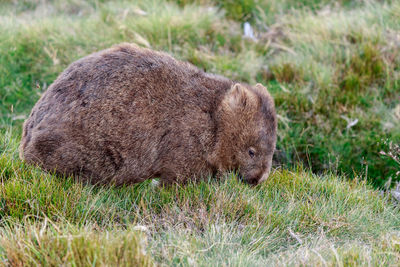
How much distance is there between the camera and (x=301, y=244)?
11.4 ft

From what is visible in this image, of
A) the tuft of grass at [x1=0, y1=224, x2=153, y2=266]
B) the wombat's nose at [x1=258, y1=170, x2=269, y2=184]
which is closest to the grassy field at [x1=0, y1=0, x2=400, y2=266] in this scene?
the tuft of grass at [x1=0, y1=224, x2=153, y2=266]

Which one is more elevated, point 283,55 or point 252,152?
point 283,55

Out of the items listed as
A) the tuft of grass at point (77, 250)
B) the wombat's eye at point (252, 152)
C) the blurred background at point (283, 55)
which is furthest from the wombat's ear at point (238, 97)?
the tuft of grass at point (77, 250)

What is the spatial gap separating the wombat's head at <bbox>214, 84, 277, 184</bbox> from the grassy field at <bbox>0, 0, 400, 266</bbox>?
8.2 inches

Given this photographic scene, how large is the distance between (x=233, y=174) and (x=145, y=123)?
890mm

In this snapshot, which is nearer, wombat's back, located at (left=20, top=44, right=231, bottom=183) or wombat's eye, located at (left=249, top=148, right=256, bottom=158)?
wombat's back, located at (left=20, top=44, right=231, bottom=183)

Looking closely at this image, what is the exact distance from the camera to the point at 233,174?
4.28 metres

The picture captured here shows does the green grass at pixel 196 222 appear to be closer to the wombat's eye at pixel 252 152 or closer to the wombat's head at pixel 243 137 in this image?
the wombat's head at pixel 243 137

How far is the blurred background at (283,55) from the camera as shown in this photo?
18.9 ft

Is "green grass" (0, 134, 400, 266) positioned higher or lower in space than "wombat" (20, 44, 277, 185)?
lower

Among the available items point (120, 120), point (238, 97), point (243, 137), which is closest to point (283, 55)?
point (238, 97)

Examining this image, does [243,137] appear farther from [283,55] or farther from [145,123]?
[283,55]

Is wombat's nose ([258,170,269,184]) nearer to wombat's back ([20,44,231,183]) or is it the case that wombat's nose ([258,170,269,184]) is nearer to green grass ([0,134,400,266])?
green grass ([0,134,400,266])

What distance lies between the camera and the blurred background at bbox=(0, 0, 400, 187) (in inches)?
227
